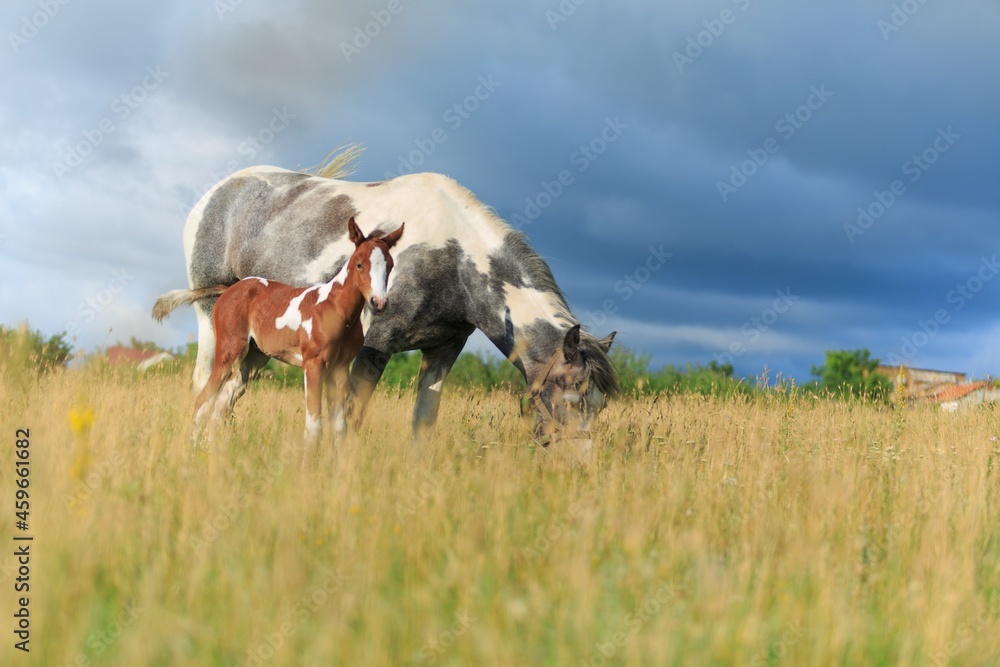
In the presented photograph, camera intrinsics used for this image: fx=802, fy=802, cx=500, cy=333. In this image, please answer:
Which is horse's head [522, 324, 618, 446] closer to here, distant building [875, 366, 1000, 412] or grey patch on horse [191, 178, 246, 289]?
grey patch on horse [191, 178, 246, 289]

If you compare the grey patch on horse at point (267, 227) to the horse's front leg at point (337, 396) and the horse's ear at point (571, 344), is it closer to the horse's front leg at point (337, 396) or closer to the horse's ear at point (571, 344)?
the horse's front leg at point (337, 396)

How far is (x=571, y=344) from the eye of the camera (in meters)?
7.06

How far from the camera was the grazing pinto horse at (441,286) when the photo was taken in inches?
288

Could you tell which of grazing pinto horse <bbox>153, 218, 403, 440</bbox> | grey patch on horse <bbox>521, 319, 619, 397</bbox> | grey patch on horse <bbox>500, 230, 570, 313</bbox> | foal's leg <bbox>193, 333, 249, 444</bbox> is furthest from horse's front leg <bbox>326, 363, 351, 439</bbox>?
grey patch on horse <bbox>500, 230, 570, 313</bbox>

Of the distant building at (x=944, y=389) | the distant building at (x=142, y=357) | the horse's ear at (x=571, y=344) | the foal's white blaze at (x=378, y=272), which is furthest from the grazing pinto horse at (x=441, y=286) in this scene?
the distant building at (x=142, y=357)

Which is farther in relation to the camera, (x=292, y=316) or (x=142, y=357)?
(x=142, y=357)

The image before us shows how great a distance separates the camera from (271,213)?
9969 mm

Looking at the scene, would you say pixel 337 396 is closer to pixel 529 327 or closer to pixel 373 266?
pixel 373 266

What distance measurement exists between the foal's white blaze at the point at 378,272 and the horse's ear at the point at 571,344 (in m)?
1.64

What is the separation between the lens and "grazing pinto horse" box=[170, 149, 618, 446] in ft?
24.0

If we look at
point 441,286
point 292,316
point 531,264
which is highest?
point 531,264

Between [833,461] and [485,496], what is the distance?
431 centimetres

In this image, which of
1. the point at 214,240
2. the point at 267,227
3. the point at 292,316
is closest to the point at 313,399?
the point at 292,316

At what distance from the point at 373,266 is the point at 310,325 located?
103 cm
